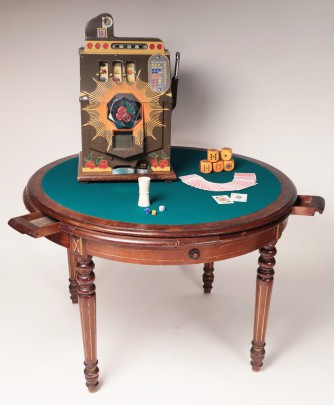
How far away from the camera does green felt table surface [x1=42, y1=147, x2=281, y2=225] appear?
2.72 meters

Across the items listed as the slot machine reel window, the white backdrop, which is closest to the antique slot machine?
the slot machine reel window

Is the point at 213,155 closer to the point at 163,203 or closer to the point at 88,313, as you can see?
the point at 163,203

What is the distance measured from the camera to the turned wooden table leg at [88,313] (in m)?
2.76

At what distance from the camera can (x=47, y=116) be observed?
13.3ft

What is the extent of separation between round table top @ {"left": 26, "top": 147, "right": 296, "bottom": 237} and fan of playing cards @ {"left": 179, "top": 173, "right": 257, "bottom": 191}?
0.04 meters

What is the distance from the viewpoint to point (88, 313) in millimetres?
2867

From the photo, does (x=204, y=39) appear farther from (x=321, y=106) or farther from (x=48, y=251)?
(x=48, y=251)

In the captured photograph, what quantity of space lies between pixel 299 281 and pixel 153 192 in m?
1.56

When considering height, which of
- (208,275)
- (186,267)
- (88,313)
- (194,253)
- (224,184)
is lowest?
(186,267)

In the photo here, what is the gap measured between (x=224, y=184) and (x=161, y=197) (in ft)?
1.25

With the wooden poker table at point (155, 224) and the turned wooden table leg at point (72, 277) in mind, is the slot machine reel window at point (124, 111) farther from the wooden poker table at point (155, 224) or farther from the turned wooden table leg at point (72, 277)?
the turned wooden table leg at point (72, 277)

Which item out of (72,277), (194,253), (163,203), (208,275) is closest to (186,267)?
(208,275)

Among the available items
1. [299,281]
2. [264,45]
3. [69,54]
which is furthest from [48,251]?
[264,45]

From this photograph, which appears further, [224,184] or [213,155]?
[213,155]
